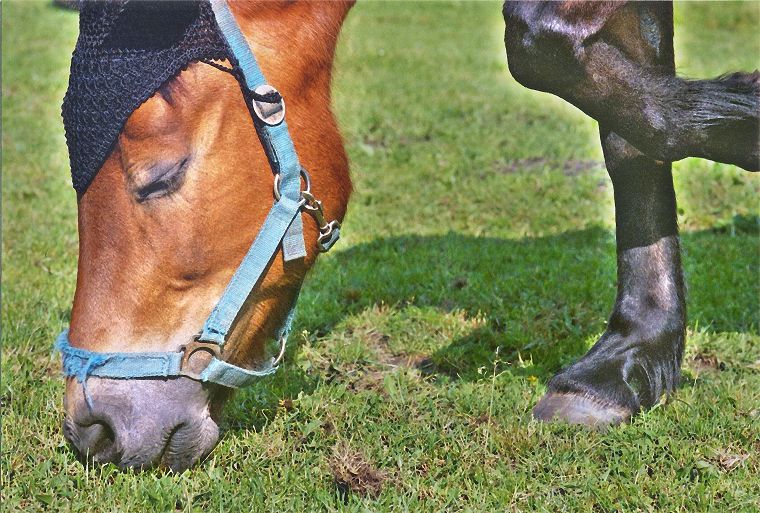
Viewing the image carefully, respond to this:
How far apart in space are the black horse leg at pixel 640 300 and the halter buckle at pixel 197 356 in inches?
42.8

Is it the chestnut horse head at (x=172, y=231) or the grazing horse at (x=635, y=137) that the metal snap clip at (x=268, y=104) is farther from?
the grazing horse at (x=635, y=137)

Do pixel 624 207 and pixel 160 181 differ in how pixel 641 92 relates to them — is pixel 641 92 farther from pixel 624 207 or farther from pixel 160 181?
pixel 160 181

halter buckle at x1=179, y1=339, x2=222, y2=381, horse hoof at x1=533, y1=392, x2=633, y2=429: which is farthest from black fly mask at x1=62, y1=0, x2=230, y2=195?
horse hoof at x1=533, y1=392, x2=633, y2=429

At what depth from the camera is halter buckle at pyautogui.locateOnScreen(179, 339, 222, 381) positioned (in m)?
2.40

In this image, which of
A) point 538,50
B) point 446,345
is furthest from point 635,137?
point 446,345

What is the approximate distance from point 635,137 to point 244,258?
45.5 inches

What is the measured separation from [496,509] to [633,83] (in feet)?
4.01

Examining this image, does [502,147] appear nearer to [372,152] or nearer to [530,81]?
[372,152]

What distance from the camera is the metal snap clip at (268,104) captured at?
2371 mm

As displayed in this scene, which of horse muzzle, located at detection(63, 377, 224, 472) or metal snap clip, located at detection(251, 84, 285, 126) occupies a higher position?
metal snap clip, located at detection(251, 84, 285, 126)

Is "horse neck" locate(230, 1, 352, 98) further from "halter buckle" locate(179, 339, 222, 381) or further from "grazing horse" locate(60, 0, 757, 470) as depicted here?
"halter buckle" locate(179, 339, 222, 381)

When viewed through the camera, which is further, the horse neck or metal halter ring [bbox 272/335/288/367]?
metal halter ring [bbox 272/335/288/367]

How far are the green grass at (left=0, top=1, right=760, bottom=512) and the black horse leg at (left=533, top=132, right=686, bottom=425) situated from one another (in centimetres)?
13

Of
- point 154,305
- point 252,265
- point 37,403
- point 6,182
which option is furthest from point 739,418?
point 6,182
